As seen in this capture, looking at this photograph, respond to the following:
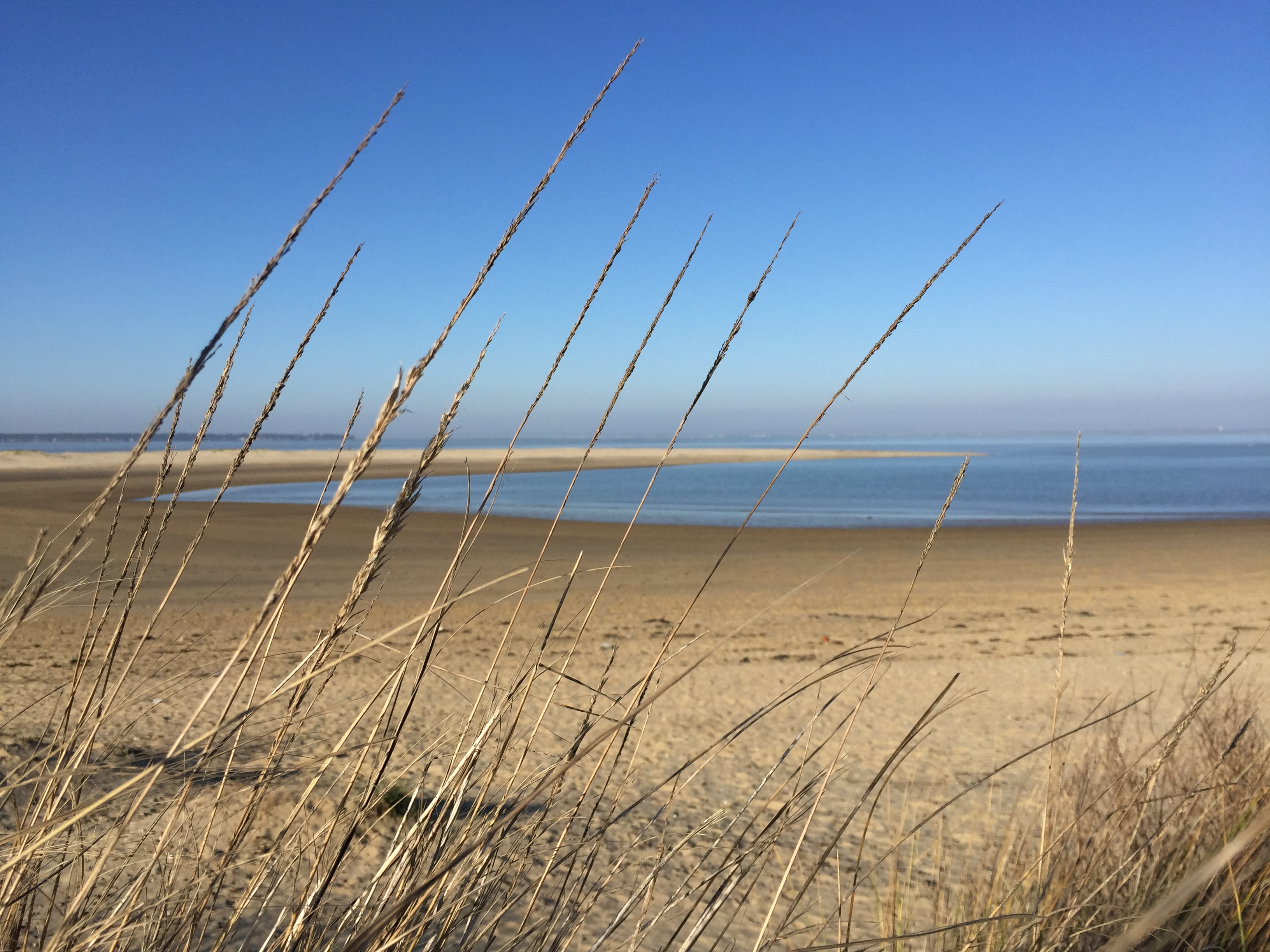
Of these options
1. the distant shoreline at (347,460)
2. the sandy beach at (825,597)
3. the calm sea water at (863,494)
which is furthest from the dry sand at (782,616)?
the distant shoreline at (347,460)

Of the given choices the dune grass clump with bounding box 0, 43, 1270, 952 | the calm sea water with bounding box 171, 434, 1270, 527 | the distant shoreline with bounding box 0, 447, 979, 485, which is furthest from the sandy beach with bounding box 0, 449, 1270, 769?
the distant shoreline with bounding box 0, 447, 979, 485

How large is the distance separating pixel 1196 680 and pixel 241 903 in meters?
7.59

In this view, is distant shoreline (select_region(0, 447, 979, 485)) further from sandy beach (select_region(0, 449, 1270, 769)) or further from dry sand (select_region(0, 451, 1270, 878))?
dry sand (select_region(0, 451, 1270, 878))

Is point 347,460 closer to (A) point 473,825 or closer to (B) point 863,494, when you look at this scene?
(B) point 863,494

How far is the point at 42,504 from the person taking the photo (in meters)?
24.5

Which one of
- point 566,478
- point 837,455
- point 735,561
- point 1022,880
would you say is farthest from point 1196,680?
point 837,455

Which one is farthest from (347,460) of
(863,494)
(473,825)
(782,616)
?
(473,825)

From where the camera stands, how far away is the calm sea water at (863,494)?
79.3 ft

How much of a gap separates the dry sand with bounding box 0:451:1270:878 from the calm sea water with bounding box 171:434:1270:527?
2.56 metres

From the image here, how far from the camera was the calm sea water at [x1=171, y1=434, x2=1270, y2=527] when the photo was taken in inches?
952

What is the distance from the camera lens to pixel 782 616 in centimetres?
1058

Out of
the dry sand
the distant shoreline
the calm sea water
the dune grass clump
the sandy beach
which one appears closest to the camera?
the dune grass clump

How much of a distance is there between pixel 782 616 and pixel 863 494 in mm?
22820

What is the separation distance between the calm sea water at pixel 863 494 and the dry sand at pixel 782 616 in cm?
256
